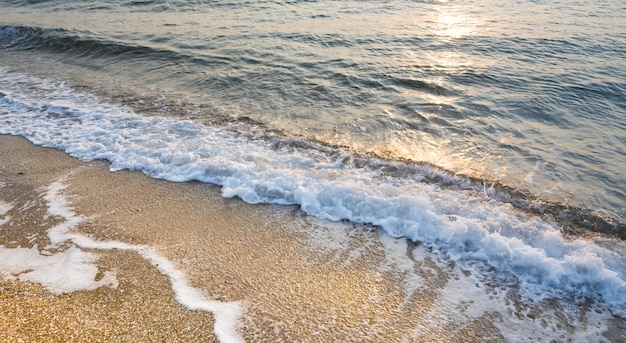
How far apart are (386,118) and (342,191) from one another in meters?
2.99

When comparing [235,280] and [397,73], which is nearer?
[235,280]

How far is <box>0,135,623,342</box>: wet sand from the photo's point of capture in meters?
3.25

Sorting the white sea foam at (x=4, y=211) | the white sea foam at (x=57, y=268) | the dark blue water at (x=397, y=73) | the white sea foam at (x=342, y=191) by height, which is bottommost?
the white sea foam at (x=57, y=268)

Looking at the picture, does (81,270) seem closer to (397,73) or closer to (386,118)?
(386,118)

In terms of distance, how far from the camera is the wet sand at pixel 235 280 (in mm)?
3254

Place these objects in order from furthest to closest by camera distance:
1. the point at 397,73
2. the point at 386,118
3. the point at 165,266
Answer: the point at 397,73 < the point at 386,118 < the point at 165,266

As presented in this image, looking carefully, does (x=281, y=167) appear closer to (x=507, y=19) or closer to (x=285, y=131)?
(x=285, y=131)

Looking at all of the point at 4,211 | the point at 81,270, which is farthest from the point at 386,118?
the point at 4,211

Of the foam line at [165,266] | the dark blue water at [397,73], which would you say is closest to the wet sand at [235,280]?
the foam line at [165,266]

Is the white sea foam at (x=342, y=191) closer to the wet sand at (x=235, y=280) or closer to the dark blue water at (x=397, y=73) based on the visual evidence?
the wet sand at (x=235, y=280)

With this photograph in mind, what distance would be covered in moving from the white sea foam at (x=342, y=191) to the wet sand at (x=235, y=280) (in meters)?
0.31

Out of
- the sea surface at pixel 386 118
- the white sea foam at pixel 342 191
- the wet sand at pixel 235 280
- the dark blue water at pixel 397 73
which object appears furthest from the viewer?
the dark blue water at pixel 397 73

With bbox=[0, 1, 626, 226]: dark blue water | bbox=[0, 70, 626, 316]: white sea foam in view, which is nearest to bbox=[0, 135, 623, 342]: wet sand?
bbox=[0, 70, 626, 316]: white sea foam

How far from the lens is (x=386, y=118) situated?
24.9 feet
